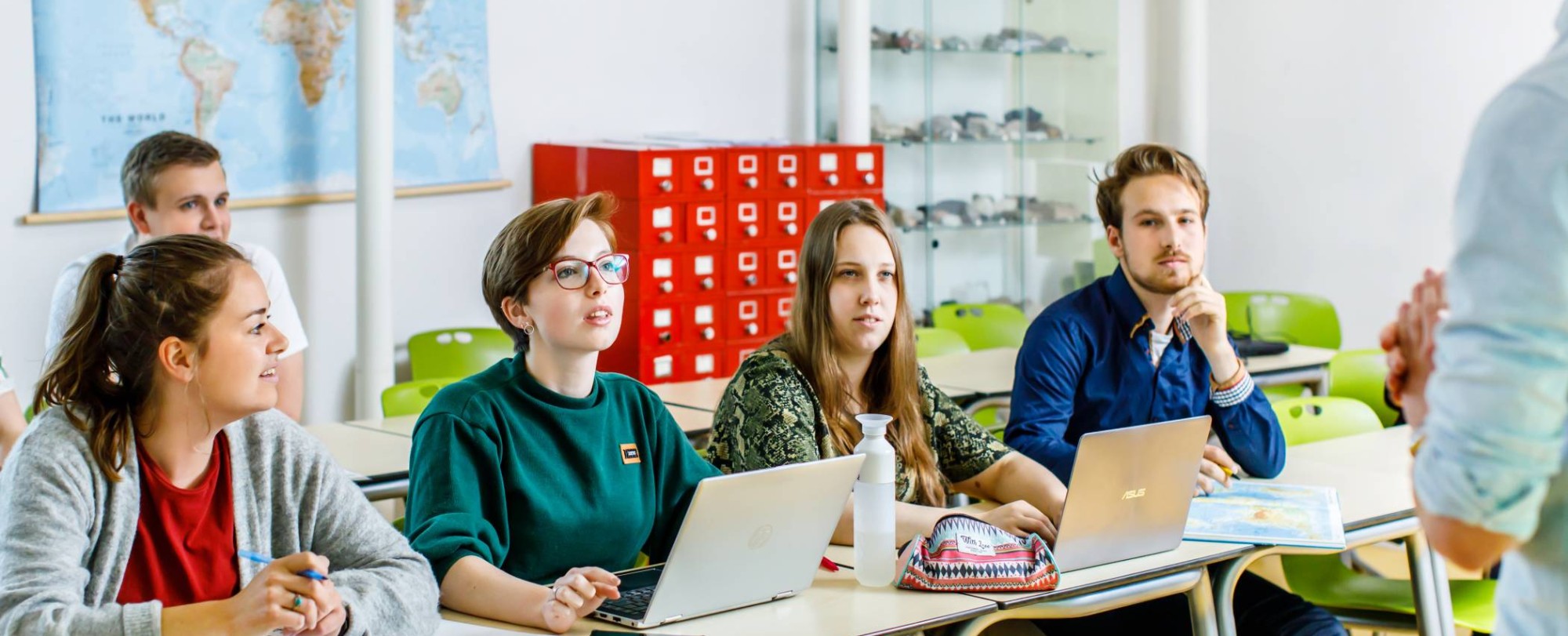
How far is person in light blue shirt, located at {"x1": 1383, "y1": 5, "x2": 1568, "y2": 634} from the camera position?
1.00m

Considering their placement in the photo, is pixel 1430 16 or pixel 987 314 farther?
pixel 1430 16

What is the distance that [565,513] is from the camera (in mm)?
2113

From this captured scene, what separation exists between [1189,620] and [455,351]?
2.86 metres

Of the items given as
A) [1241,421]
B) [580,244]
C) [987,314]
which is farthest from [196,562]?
[987,314]

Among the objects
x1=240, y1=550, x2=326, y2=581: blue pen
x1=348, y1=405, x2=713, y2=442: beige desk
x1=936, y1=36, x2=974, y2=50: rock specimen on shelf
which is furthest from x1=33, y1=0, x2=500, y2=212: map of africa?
x1=240, y1=550, x2=326, y2=581: blue pen

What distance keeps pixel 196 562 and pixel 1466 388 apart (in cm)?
141

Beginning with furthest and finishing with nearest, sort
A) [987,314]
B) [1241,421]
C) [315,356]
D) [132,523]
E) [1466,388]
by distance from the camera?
[987,314], [315,356], [1241,421], [132,523], [1466,388]

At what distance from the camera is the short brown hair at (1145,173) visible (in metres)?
2.90

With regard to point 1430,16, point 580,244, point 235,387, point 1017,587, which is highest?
point 1430,16

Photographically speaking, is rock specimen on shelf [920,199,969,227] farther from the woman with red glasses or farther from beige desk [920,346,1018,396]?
the woman with red glasses

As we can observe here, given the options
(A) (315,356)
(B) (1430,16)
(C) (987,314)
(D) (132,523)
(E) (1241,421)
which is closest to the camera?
(D) (132,523)

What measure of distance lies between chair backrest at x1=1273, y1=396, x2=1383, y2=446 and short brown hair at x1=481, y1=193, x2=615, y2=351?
193cm

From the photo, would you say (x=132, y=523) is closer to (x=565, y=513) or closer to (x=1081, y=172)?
(x=565, y=513)

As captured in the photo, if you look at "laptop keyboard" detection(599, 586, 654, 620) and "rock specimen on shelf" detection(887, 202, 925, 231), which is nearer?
"laptop keyboard" detection(599, 586, 654, 620)
